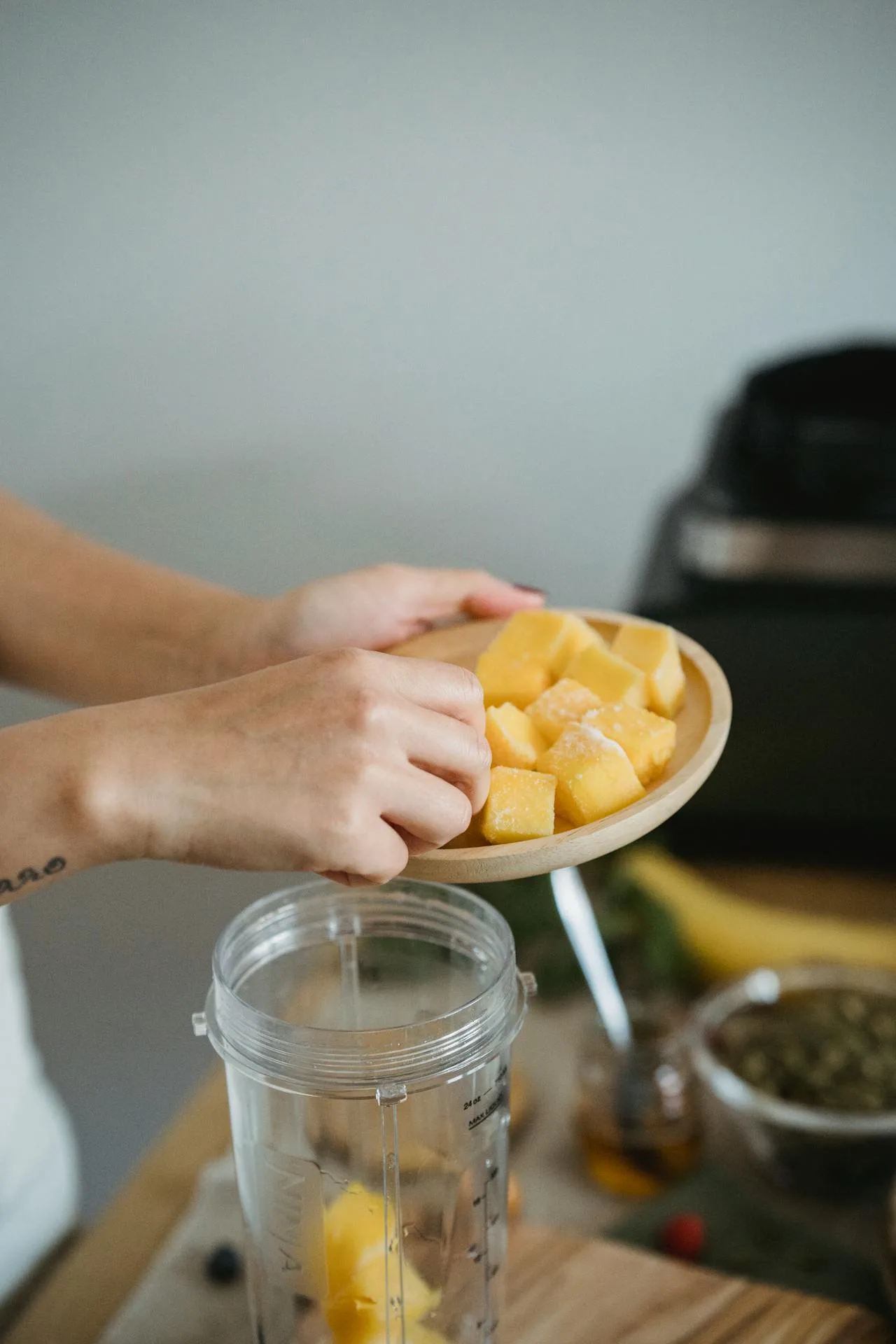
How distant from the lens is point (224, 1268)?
34.0 inches

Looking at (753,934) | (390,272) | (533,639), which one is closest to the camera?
(533,639)

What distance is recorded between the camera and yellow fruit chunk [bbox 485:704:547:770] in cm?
68

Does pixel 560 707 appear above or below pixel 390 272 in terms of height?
below

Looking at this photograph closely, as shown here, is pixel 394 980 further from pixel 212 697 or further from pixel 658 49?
pixel 658 49

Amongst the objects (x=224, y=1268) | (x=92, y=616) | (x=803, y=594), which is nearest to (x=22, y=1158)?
(x=224, y=1268)

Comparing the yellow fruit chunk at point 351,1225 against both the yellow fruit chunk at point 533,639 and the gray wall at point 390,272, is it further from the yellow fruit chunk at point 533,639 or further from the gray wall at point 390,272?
the gray wall at point 390,272

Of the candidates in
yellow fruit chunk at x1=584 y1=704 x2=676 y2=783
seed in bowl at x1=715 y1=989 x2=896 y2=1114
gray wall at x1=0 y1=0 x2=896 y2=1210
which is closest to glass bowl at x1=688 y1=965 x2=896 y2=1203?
seed in bowl at x1=715 y1=989 x2=896 y2=1114

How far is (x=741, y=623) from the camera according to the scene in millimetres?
1315

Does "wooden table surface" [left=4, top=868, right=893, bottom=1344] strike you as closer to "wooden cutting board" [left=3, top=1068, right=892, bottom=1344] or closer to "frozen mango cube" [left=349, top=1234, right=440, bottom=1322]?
"wooden cutting board" [left=3, top=1068, right=892, bottom=1344]

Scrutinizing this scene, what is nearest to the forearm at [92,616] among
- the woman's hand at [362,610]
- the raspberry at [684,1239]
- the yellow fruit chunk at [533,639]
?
the woman's hand at [362,610]

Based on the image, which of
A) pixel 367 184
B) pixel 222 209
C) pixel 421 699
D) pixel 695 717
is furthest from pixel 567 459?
pixel 421 699

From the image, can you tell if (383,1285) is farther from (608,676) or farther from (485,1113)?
(608,676)

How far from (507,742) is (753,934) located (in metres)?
0.69

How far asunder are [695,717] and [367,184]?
1.06 metres
